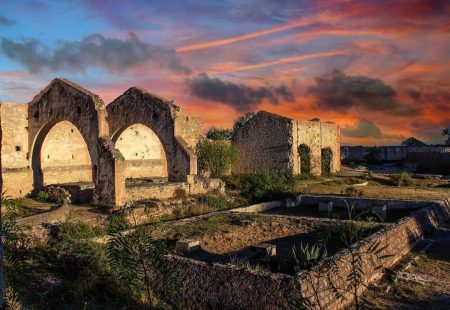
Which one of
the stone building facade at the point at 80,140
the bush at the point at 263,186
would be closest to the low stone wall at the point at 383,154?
the bush at the point at 263,186

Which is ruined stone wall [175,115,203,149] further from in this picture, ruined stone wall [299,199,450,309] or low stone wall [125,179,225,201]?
ruined stone wall [299,199,450,309]

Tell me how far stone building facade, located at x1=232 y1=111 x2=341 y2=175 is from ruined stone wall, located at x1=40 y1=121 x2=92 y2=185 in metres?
11.1

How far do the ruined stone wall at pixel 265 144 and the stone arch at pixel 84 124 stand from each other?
14.0 meters

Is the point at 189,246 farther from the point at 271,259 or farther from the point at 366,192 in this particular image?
the point at 366,192

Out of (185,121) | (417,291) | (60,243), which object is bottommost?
(417,291)

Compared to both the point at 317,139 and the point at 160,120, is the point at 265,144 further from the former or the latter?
the point at 160,120

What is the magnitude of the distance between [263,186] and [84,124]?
9175 millimetres

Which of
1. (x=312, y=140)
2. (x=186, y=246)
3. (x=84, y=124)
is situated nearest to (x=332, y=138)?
(x=312, y=140)

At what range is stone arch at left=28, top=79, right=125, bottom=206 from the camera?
18.6m

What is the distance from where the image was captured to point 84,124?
20062mm

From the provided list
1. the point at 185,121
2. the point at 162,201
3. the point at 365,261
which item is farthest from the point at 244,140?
the point at 365,261

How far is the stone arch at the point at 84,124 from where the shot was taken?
18578mm

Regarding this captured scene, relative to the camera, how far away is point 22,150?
22.7m

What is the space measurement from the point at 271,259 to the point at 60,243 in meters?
5.22
